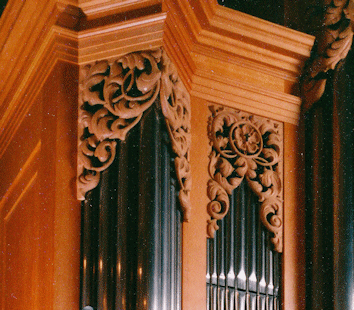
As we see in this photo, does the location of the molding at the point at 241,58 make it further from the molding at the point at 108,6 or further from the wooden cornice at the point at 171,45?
the molding at the point at 108,6

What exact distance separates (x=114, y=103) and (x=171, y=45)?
404mm

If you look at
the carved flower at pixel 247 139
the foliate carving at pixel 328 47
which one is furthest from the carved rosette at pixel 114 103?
the foliate carving at pixel 328 47

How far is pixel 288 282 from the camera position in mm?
3623

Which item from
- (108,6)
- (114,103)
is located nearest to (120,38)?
(108,6)

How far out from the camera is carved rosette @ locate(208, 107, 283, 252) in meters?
3.51

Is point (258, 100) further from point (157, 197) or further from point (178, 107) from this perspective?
point (157, 197)

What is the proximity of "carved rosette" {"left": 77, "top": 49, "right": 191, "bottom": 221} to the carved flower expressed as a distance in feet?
2.06

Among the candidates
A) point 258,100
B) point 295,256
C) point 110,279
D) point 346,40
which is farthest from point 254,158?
point 110,279

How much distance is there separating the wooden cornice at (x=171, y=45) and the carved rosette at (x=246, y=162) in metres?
0.11

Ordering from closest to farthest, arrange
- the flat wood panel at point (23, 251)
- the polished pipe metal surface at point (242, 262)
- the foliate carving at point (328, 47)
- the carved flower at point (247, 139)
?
1. the flat wood panel at point (23, 251)
2. the polished pipe metal surface at point (242, 262)
3. the carved flower at point (247, 139)
4. the foliate carving at point (328, 47)

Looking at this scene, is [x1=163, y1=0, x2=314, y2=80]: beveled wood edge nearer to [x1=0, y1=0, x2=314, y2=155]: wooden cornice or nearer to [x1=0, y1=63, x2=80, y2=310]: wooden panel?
[x1=0, y1=0, x2=314, y2=155]: wooden cornice

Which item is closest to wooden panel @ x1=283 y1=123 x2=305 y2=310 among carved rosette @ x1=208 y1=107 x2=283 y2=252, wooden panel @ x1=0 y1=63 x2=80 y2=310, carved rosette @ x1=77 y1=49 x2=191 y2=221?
carved rosette @ x1=208 y1=107 x2=283 y2=252

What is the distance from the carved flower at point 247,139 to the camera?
3.62m

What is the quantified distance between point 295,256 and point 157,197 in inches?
45.5
